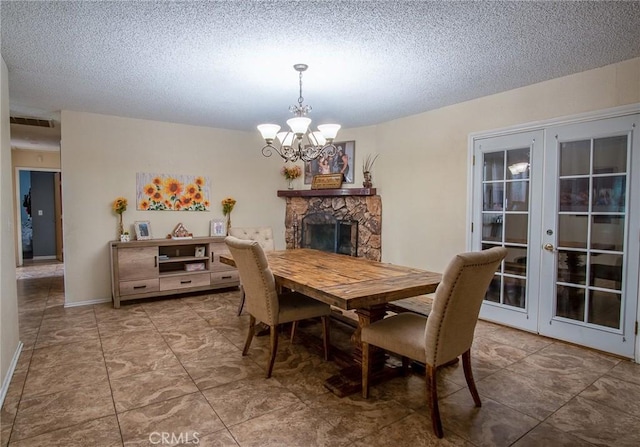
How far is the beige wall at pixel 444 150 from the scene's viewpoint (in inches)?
116

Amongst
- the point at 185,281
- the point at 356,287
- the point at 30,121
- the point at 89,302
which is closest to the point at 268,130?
the point at 356,287

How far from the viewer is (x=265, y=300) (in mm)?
2549

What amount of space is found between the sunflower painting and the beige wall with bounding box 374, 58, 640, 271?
250 cm

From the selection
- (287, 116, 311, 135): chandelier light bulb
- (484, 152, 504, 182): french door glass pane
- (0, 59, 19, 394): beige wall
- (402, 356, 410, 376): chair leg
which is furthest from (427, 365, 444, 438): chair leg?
(0, 59, 19, 394): beige wall

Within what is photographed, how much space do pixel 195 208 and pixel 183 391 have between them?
318 cm

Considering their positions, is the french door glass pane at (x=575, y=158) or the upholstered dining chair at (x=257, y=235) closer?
the french door glass pane at (x=575, y=158)

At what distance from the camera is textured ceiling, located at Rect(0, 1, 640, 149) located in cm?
204

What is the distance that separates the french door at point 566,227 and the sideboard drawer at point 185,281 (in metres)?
3.43

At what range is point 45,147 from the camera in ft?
22.2

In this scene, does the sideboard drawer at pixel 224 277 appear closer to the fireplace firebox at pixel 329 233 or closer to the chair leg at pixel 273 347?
the fireplace firebox at pixel 329 233

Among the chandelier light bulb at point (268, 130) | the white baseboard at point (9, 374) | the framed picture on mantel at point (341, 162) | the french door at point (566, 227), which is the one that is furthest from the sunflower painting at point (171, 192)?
the french door at point (566, 227)

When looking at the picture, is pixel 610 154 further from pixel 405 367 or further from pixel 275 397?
pixel 275 397

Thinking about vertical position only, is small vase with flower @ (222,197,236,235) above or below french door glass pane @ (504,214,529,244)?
above

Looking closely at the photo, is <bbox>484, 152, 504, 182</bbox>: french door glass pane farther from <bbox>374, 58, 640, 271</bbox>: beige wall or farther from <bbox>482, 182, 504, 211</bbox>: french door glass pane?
<bbox>374, 58, 640, 271</bbox>: beige wall
